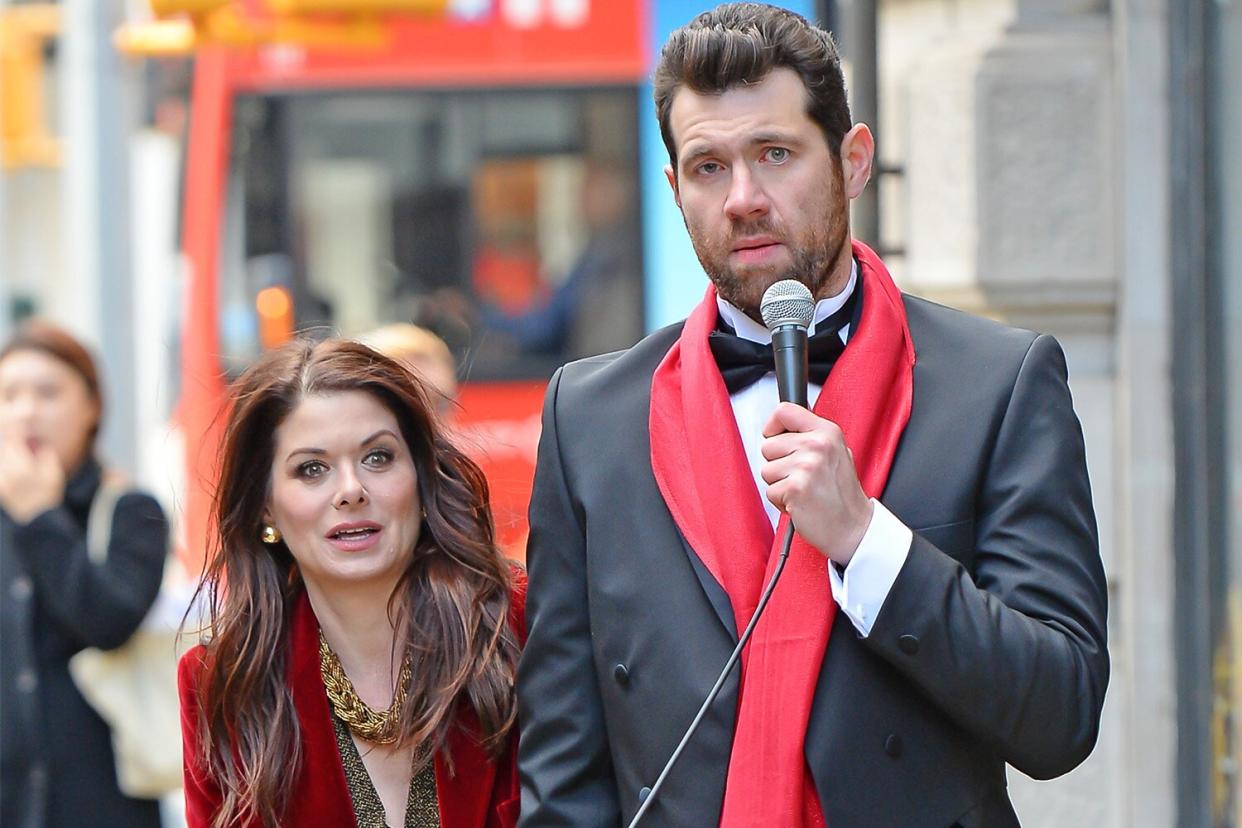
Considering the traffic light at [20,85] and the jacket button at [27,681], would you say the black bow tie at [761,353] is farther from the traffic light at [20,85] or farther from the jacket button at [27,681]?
the traffic light at [20,85]

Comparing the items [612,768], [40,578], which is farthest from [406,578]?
[40,578]

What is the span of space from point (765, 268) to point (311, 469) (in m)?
1.04

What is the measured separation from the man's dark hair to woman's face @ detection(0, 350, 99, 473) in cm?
303

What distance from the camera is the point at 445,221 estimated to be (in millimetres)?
13117

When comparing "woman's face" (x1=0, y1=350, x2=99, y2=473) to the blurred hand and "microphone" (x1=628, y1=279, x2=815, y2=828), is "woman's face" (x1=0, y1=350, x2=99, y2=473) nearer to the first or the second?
the blurred hand

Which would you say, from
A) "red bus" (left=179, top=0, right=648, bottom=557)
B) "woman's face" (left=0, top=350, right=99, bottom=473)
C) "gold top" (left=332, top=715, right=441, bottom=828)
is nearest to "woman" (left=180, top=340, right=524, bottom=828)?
"gold top" (left=332, top=715, right=441, bottom=828)

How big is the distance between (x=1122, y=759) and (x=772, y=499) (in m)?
2.86

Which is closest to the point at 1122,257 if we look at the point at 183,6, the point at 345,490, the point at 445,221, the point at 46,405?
the point at 345,490

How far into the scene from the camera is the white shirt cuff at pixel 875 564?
8.33 feet

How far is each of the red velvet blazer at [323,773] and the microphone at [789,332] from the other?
3.42ft

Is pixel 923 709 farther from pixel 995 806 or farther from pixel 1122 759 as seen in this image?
pixel 1122 759

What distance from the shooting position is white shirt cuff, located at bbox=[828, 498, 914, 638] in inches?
100.0

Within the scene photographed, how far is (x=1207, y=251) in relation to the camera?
495 cm

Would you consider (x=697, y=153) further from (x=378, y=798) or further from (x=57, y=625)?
(x=57, y=625)
